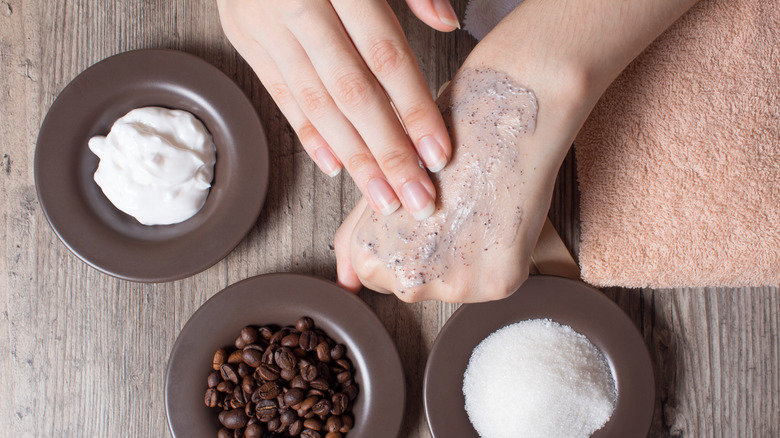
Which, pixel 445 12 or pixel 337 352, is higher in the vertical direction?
pixel 445 12

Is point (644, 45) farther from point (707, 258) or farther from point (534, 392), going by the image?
point (534, 392)

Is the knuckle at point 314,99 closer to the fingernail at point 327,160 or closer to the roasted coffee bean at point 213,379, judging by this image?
the fingernail at point 327,160

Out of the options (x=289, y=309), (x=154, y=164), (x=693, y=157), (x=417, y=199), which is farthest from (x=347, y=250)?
(x=693, y=157)

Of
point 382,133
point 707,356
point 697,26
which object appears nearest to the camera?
point 382,133

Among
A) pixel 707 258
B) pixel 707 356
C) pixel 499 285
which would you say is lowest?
pixel 707 356

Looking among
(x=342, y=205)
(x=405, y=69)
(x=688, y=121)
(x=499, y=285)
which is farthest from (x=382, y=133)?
(x=688, y=121)

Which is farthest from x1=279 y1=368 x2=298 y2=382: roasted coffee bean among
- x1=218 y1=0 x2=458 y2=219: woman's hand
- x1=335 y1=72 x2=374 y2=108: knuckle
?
x1=335 y1=72 x2=374 y2=108: knuckle

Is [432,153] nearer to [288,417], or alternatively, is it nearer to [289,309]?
[289,309]
